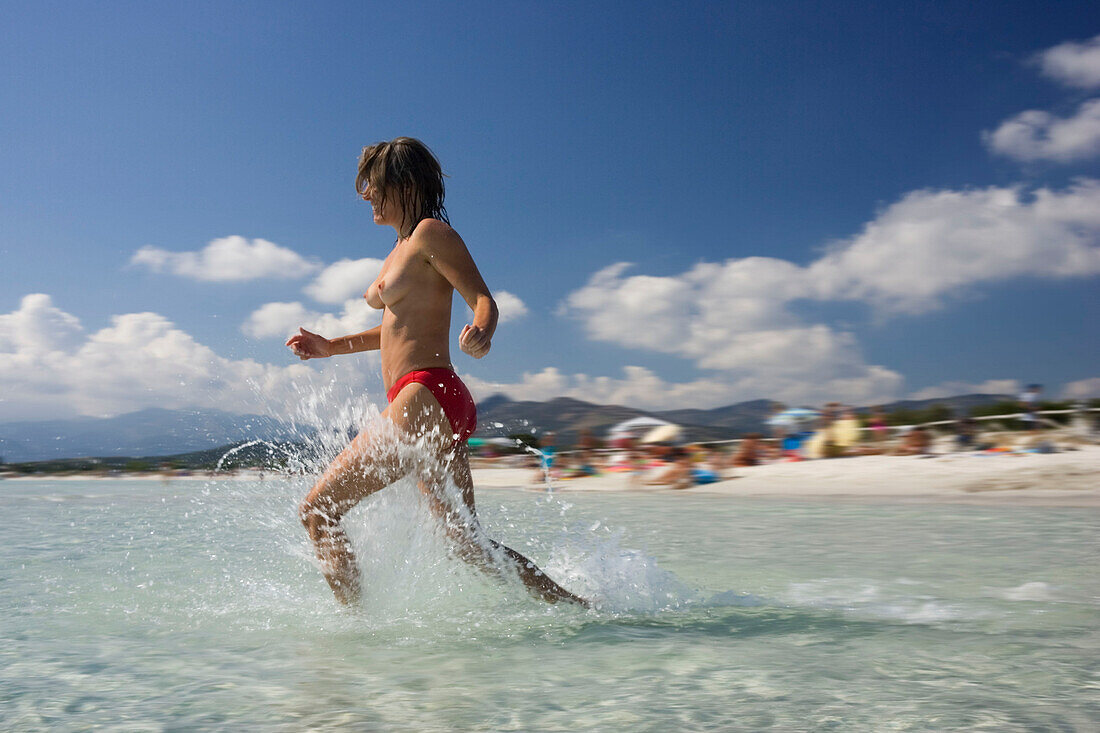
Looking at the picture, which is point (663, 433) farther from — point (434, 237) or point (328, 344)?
point (434, 237)

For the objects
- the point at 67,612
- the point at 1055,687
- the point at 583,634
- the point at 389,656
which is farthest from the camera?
the point at 67,612

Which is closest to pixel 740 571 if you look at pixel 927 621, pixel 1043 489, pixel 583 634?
pixel 927 621

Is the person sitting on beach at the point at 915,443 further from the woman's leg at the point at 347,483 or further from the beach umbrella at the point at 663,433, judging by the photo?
the woman's leg at the point at 347,483

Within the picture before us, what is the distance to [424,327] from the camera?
2809mm

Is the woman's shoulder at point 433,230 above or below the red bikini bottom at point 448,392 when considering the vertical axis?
above

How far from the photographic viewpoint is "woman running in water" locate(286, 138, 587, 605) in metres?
2.70

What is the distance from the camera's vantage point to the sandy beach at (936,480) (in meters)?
11.1

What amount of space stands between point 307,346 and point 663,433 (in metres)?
21.1

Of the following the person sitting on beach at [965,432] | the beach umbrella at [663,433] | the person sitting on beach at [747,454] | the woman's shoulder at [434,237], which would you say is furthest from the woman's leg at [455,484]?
the beach umbrella at [663,433]

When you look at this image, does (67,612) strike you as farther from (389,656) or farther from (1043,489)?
(1043,489)

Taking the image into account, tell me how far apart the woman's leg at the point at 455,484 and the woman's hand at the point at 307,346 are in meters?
0.76

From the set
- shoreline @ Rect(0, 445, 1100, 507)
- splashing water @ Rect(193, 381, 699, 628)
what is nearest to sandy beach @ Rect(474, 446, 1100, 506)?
shoreline @ Rect(0, 445, 1100, 507)

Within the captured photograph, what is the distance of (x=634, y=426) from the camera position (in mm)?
25344

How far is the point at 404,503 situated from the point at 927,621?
2.01 m
